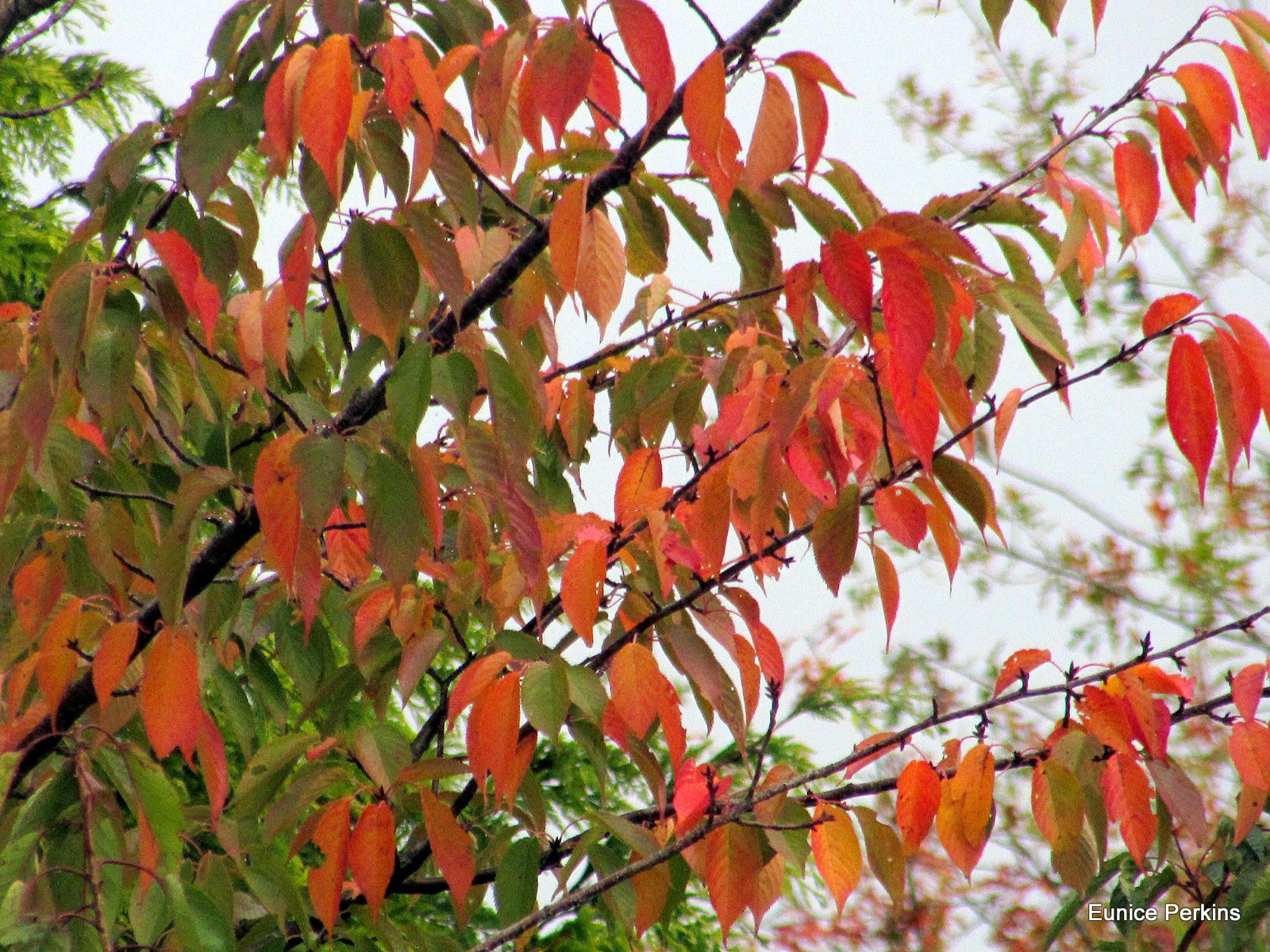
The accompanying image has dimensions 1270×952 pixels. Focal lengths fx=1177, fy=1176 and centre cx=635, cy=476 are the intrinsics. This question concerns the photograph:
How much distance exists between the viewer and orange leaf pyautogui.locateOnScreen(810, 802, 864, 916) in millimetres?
1144

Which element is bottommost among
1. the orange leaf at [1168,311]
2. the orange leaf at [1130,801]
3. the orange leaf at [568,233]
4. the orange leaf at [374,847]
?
the orange leaf at [1130,801]

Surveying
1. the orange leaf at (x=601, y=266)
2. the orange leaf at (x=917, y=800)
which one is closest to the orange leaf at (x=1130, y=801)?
the orange leaf at (x=917, y=800)

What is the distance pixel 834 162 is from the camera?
98 cm

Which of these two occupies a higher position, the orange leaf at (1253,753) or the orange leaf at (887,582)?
the orange leaf at (887,582)

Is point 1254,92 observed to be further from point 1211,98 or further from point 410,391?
point 410,391

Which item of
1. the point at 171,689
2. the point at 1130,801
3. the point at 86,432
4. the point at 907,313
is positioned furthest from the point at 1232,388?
the point at 86,432

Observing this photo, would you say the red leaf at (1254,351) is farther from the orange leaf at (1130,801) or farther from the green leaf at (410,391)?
the green leaf at (410,391)

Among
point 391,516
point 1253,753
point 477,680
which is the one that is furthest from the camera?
point 1253,753

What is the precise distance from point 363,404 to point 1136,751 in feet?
2.65

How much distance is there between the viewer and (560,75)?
2.63 feet

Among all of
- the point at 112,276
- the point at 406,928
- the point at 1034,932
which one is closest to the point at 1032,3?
the point at 112,276

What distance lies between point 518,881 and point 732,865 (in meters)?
0.23

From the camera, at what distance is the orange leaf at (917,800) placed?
115 centimetres

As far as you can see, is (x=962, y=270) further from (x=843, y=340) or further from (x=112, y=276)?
(x=112, y=276)
